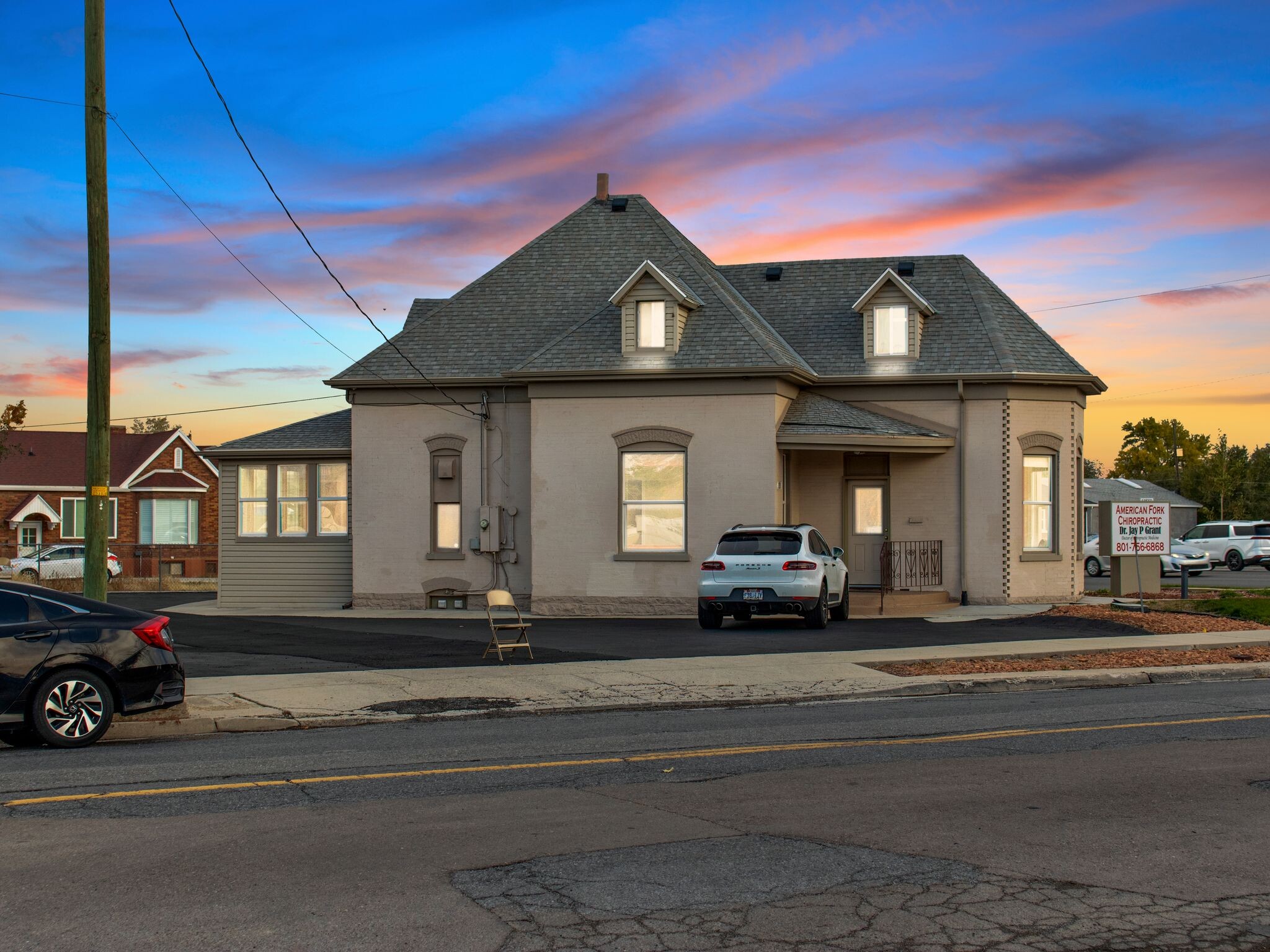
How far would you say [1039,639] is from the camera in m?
18.8

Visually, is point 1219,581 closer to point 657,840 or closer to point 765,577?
point 765,577

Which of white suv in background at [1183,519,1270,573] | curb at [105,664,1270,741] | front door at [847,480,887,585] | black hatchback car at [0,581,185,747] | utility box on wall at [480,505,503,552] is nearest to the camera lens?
black hatchback car at [0,581,185,747]

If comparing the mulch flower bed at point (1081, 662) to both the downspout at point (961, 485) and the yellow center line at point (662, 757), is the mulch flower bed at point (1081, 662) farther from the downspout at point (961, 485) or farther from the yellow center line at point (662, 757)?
the downspout at point (961, 485)

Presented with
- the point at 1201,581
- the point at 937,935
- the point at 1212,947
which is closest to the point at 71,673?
the point at 937,935

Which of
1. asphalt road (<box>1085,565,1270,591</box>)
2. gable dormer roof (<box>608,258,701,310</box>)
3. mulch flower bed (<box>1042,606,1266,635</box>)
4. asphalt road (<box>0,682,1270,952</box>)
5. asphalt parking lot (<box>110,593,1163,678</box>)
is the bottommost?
asphalt road (<box>1085,565,1270,591</box>)

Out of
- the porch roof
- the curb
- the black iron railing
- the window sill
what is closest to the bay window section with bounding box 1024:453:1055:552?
the window sill

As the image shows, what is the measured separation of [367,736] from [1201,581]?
3443cm

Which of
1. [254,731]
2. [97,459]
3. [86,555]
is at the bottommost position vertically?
[254,731]

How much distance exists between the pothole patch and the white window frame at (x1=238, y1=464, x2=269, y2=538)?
16.1 m

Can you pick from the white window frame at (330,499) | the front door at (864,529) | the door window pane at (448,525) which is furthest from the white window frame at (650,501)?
the white window frame at (330,499)

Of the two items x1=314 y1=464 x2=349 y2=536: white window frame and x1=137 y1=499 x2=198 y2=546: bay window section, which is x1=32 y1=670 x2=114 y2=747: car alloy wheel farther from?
x1=137 y1=499 x2=198 y2=546: bay window section

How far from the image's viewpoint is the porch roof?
24.2 m

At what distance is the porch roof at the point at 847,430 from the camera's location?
24.2 m

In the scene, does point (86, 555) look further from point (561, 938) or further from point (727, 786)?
point (561, 938)
